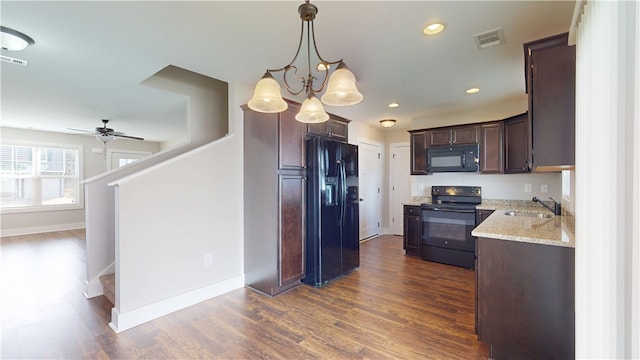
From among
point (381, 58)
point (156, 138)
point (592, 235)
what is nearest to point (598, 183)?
point (592, 235)

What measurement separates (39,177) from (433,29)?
29.6 feet

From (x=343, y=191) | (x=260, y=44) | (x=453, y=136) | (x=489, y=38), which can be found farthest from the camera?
(x=453, y=136)

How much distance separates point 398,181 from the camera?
626cm

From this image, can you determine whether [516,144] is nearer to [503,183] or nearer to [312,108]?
[503,183]

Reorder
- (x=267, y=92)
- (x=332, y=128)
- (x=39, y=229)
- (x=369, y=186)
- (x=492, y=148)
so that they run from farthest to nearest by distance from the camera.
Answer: (x=39, y=229)
(x=369, y=186)
(x=492, y=148)
(x=332, y=128)
(x=267, y=92)

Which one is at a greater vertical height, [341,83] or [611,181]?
[341,83]

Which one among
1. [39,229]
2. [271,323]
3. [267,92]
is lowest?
[271,323]

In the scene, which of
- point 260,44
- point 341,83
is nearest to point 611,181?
point 341,83

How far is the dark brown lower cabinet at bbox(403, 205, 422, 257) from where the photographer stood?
4402 mm

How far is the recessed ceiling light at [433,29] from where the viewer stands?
6.67 feet

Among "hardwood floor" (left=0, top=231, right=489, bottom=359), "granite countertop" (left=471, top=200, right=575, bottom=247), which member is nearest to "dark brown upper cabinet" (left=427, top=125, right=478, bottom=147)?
"granite countertop" (left=471, top=200, right=575, bottom=247)

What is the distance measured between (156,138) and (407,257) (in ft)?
25.1

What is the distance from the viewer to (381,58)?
2.60 meters

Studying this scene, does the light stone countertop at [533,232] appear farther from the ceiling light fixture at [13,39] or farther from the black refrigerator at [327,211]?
the ceiling light fixture at [13,39]
